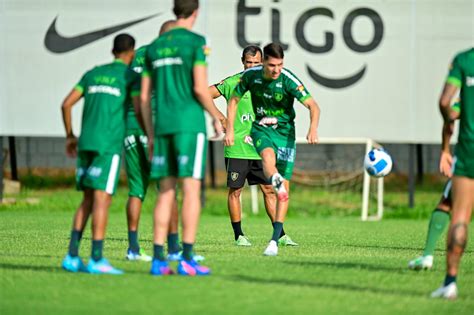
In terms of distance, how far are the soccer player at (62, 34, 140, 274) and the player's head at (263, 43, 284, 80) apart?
8.26ft

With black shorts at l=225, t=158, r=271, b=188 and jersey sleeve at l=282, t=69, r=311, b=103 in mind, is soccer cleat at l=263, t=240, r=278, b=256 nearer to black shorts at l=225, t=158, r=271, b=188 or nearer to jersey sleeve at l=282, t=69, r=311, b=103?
jersey sleeve at l=282, t=69, r=311, b=103

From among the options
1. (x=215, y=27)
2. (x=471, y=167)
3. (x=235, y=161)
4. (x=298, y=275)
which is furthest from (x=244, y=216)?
(x=471, y=167)

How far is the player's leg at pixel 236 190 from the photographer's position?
13.2m

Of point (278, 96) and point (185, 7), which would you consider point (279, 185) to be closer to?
point (278, 96)

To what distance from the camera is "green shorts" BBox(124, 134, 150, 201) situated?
10.2 meters

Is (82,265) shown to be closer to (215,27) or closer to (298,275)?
(298,275)

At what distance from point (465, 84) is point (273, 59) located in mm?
3834

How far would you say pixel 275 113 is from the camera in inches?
476

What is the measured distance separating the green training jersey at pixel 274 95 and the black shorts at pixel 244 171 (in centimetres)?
158

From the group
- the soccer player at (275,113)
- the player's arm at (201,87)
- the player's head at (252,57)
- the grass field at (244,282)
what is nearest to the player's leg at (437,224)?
the grass field at (244,282)

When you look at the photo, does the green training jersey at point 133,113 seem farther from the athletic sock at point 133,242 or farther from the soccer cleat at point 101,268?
the soccer cleat at point 101,268

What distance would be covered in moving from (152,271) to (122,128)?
1.24 meters

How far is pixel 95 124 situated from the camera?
8.81 metres

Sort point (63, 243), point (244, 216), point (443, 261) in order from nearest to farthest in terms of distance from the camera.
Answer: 1. point (443, 261)
2. point (63, 243)
3. point (244, 216)
